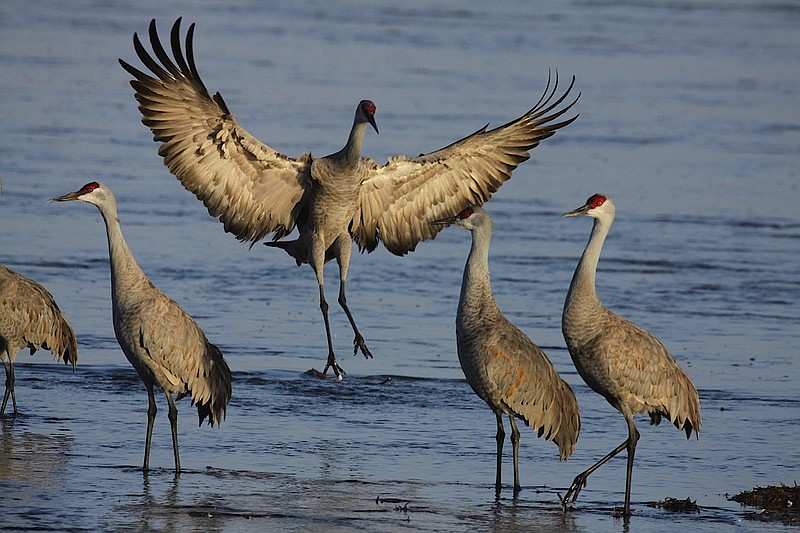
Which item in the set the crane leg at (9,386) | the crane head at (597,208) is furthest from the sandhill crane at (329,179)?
the crane head at (597,208)

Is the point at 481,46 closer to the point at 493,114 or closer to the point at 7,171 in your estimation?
the point at 493,114

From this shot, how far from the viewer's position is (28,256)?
1268cm

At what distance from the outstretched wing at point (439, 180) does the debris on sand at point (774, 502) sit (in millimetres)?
3876

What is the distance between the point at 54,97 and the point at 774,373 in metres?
14.4

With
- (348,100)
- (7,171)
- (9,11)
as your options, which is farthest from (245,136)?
(9,11)

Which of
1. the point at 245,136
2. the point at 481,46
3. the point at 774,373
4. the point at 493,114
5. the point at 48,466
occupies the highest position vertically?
the point at 481,46

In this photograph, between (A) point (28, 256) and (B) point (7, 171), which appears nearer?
Result: (A) point (28, 256)

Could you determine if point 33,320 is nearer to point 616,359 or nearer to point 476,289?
point 476,289

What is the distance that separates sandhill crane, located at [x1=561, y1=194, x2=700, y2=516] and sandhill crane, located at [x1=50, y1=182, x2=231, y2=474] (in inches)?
76.3

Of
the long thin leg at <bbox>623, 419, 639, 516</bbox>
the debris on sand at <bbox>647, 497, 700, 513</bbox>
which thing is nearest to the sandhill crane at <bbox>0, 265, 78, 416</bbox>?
the long thin leg at <bbox>623, 419, 639, 516</bbox>

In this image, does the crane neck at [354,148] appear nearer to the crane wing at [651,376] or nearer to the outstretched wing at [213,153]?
the outstretched wing at [213,153]

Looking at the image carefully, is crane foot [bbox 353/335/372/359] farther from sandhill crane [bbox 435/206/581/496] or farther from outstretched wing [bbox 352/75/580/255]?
sandhill crane [bbox 435/206/581/496]

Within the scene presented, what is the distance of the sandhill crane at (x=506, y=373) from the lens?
7.47 meters

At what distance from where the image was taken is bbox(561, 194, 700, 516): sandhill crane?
744cm
